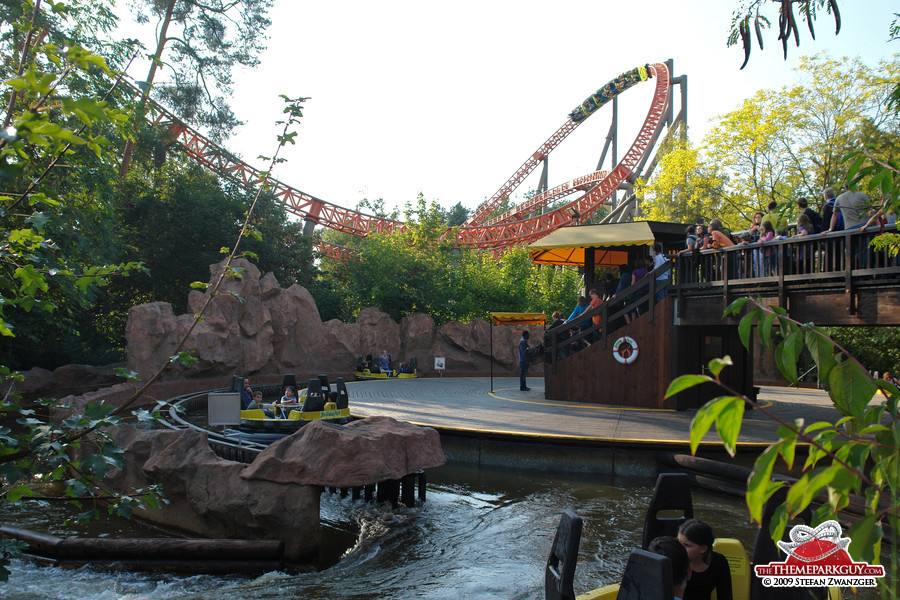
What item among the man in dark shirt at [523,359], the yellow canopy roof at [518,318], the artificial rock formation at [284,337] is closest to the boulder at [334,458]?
the man in dark shirt at [523,359]

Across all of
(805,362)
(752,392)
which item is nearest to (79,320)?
(752,392)

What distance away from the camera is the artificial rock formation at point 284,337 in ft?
63.9

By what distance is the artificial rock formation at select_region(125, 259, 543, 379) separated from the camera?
63.9 ft

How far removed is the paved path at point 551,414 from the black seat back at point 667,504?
3.29m

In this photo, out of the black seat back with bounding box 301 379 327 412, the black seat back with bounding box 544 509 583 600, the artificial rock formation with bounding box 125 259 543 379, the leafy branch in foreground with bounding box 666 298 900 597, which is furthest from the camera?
the artificial rock formation with bounding box 125 259 543 379

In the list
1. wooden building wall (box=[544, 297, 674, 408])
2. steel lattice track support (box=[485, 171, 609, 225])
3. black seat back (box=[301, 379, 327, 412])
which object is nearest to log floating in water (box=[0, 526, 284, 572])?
black seat back (box=[301, 379, 327, 412])

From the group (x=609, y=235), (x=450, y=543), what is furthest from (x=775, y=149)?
(x=450, y=543)

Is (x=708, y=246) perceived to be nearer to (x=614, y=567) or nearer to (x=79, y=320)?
(x=614, y=567)

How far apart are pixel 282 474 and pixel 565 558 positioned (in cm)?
418

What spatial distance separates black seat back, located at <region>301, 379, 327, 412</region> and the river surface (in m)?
1.44

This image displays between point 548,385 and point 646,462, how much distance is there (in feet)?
19.0

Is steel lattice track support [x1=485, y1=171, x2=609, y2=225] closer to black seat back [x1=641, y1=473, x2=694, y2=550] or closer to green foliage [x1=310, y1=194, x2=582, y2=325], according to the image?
green foliage [x1=310, y1=194, x2=582, y2=325]

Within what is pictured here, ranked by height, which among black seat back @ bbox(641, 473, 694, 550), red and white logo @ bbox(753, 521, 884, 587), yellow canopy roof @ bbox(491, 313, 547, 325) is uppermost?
yellow canopy roof @ bbox(491, 313, 547, 325)

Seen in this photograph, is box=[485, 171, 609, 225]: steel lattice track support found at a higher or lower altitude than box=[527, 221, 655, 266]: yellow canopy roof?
higher
